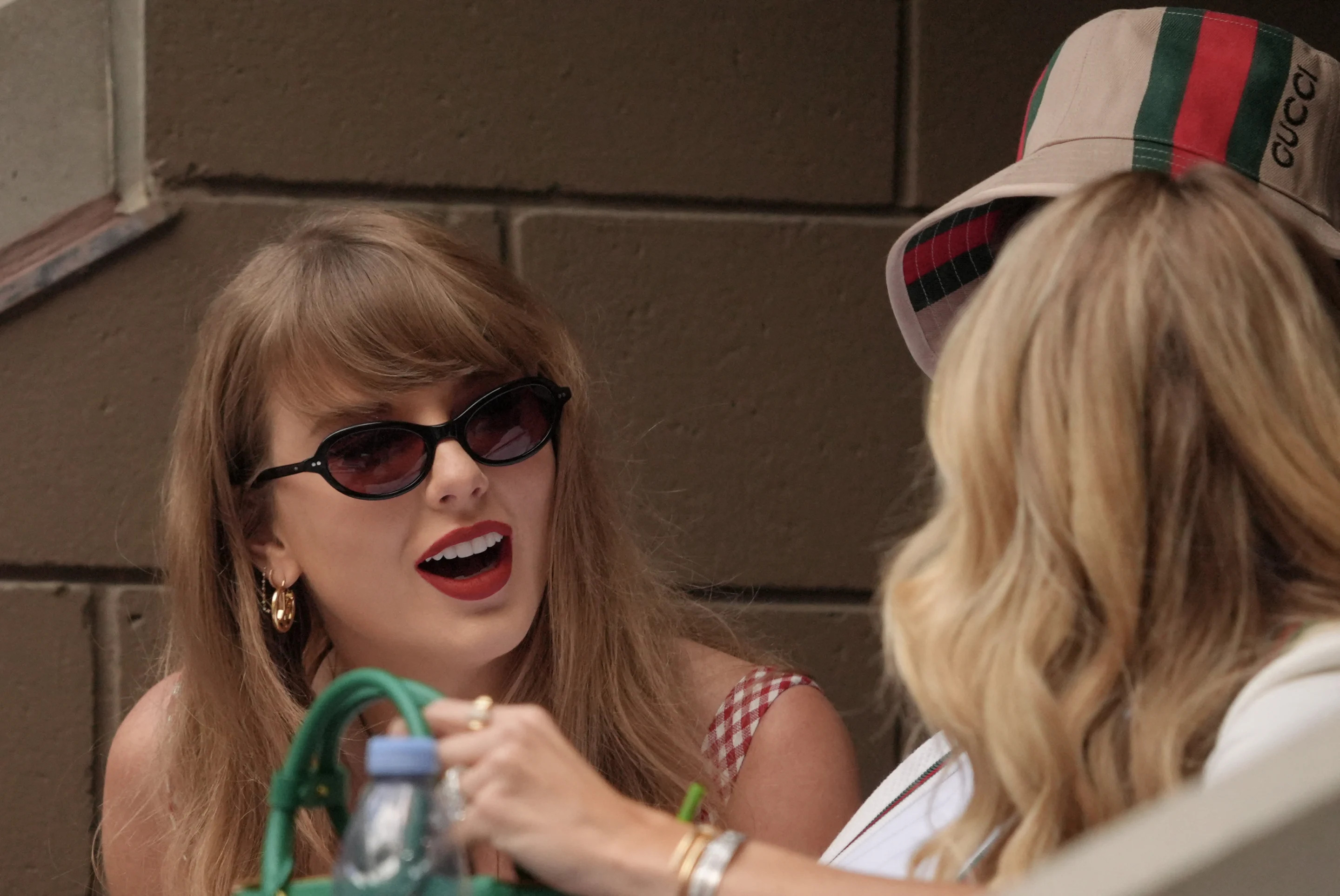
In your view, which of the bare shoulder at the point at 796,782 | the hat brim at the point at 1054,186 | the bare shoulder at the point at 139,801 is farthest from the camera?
the bare shoulder at the point at 139,801

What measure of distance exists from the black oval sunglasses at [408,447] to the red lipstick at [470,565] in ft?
0.30

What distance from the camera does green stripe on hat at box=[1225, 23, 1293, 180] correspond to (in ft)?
5.85

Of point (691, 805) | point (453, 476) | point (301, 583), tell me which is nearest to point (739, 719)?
point (453, 476)

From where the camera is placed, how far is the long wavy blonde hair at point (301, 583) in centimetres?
205

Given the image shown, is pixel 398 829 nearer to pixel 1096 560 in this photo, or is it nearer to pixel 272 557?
pixel 1096 560

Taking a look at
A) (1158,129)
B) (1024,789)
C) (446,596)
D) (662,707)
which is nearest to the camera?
(1024,789)

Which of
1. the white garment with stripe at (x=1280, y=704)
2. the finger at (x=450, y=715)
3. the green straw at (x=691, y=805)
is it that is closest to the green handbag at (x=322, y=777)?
the finger at (x=450, y=715)

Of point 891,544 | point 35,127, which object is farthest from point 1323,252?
point 35,127

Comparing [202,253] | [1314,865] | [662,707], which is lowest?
[662,707]

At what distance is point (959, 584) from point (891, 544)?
1747 mm

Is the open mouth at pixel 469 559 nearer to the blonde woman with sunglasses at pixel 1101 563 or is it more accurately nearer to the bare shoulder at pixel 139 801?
the bare shoulder at pixel 139 801

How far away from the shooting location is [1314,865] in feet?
2.88

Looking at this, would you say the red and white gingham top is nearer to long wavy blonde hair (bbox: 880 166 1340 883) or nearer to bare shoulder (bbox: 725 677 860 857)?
bare shoulder (bbox: 725 677 860 857)

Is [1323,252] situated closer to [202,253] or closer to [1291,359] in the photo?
[1291,359]
